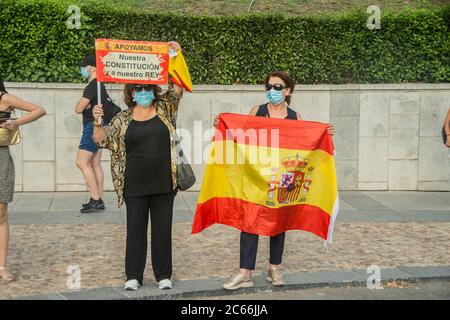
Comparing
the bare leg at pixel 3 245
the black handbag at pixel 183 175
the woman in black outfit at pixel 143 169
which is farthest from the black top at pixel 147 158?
the bare leg at pixel 3 245

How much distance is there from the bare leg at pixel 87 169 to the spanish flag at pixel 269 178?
11.3 feet

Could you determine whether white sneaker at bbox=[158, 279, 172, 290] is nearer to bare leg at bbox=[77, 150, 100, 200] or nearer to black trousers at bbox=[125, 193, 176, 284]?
black trousers at bbox=[125, 193, 176, 284]

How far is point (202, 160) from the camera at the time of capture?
12742 mm

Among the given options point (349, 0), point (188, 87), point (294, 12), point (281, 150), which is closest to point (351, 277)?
point (281, 150)

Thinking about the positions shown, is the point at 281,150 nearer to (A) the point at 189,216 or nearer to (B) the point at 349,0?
(A) the point at 189,216

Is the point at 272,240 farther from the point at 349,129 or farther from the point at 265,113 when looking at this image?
the point at 349,129

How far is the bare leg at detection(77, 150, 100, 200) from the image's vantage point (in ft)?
35.5

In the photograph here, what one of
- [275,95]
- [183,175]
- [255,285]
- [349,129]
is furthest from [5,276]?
[349,129]

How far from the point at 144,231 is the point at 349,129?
20.4 ft

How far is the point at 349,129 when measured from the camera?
511 inches

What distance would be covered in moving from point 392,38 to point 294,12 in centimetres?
202

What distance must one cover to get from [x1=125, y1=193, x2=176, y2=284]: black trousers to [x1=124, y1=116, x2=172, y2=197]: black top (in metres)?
0.11

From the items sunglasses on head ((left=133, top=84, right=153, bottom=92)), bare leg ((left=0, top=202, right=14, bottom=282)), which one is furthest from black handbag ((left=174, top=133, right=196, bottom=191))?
bare leg ((left=0, top=202, right=14, bottom=282))
